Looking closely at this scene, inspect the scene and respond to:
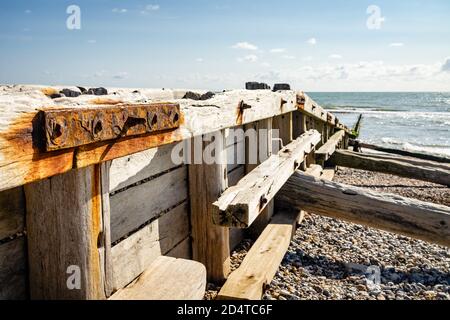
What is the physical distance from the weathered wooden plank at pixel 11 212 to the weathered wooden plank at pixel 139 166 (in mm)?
735

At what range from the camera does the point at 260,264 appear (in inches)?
133

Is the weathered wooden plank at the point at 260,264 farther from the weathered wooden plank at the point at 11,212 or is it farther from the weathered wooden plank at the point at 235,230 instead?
the weathered wooden plank at the point at 11,212

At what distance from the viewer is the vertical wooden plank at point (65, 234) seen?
1527 mm

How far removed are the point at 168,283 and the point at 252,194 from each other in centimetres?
110

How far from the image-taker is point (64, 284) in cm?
159

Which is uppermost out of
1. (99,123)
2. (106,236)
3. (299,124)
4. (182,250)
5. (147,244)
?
(99,123)

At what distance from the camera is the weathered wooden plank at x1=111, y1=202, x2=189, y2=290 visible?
2430mm

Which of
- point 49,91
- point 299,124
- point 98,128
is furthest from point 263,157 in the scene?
point 98,128

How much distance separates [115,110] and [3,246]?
766mm

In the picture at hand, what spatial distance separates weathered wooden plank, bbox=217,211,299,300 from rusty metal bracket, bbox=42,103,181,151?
1615 millimetres

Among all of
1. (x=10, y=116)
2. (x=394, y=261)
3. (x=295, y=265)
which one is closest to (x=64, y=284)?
(x=10, y=116)

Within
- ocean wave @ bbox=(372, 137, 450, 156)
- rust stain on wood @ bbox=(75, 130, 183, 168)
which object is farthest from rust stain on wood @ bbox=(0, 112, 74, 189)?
ocean wave @ bbox=(372, 137, 450, 156)

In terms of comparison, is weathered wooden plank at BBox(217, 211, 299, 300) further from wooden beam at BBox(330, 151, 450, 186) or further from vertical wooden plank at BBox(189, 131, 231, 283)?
wooden beam at BBox(330, 151, 450, 186)

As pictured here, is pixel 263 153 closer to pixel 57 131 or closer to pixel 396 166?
pixel 57 131
